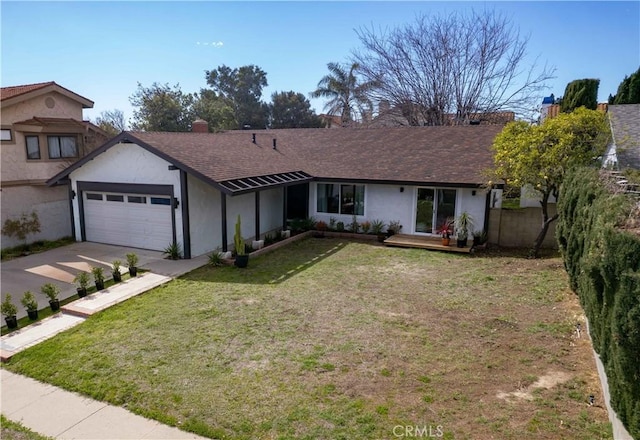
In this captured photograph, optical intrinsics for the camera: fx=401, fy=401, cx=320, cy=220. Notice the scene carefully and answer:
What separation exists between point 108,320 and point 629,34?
67.7 feet

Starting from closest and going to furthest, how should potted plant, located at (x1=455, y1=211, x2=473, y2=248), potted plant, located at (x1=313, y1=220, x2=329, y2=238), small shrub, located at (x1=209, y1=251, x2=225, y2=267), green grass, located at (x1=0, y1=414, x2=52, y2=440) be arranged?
green grass, located at (x1=0, y1=414, x2=52, y2=440) < small shrub, located at (x1=209, y1=251, x2=225, y2=267) < potted plant, located at (x1=455, y1=211, x2=473, y2=248) < potted plant, located at (x1=313, y1=220, x2=329, y2=238)

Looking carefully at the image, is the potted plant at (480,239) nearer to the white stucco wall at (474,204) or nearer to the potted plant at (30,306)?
the white stucco wall at (474,204)

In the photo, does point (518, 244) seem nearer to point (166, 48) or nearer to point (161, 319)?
point (161, 319)

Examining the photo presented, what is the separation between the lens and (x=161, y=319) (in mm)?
8477

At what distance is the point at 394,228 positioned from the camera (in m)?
16.4

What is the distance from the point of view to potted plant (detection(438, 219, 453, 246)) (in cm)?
1470

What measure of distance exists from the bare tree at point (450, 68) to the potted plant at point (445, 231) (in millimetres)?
18034

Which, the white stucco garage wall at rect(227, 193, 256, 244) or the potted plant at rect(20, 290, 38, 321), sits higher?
the white stucco garage wall at rect(227, 193, 256, 244)

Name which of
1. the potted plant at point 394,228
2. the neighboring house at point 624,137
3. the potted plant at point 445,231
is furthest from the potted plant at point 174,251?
the neighboring house at point 624,137

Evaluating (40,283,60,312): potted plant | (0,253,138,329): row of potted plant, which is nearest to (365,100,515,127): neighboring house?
(0,253,138,329): row of potted plant

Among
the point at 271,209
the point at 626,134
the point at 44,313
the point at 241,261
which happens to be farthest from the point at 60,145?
the point at 626,134

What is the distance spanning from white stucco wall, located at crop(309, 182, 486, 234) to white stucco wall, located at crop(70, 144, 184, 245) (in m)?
7.21

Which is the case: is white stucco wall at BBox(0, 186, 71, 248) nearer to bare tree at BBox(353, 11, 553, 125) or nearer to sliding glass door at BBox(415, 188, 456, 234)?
sliding glass door at BBox(415, 188, 456, 234)

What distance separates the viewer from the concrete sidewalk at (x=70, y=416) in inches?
203
